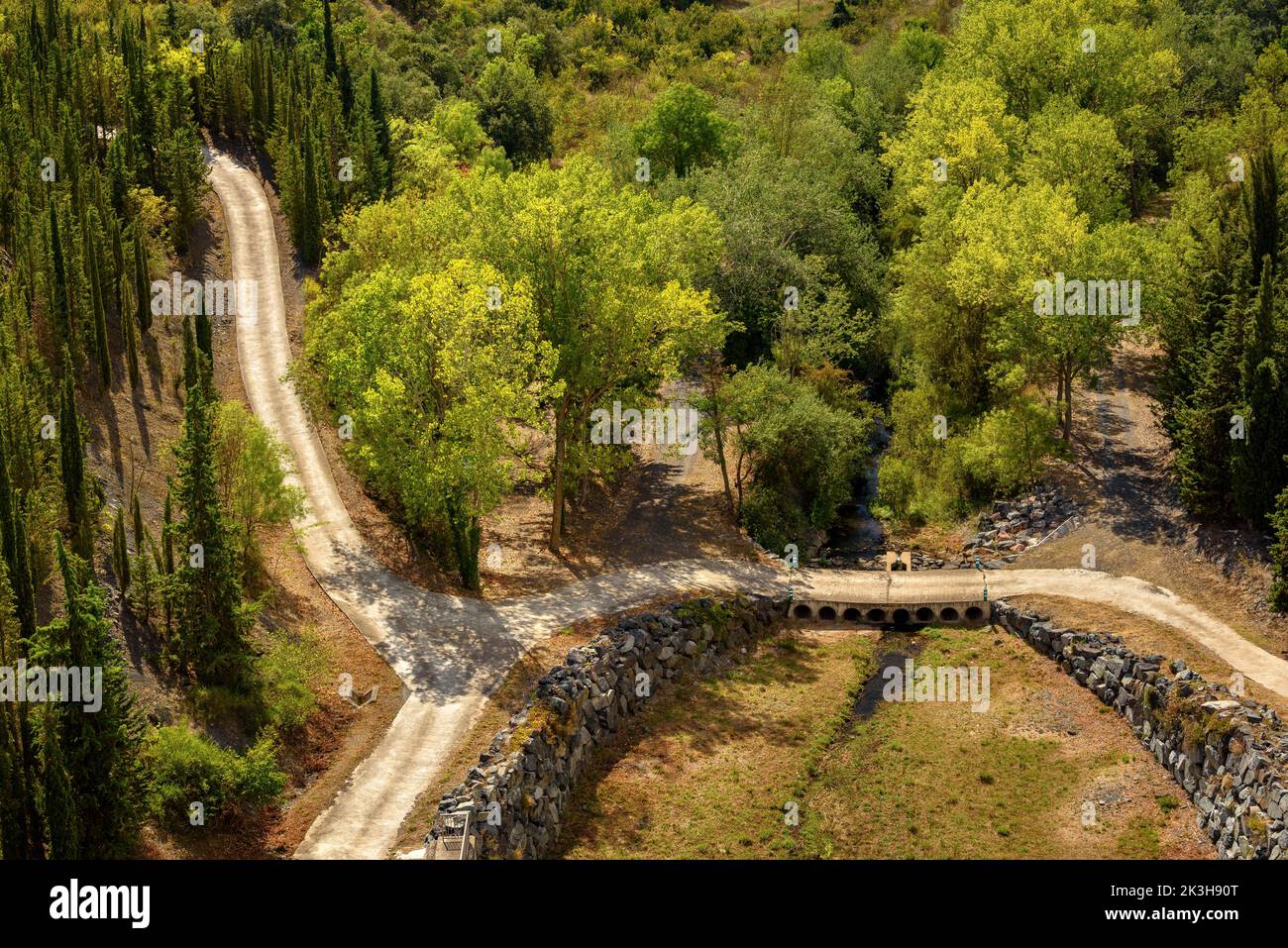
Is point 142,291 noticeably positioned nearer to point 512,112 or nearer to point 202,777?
point 202,777

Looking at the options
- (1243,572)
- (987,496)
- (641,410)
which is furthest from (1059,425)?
(641,410)

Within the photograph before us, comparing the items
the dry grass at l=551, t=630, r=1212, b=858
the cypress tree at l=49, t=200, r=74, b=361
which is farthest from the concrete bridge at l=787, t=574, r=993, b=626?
the cypress tree at l=49, t=200, r=74, b=361

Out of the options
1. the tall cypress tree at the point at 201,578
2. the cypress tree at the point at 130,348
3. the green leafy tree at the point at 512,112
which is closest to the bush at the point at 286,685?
the tall cypress tree at the point at 201,578

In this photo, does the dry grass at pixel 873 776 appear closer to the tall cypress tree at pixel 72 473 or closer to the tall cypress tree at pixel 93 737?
the tall cypress tree at pixel 93 737

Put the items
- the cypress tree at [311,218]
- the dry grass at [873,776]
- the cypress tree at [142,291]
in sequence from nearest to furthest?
the dry grass at [873,776], the cypress tree at [142,291], the cypress tree at [311,218]

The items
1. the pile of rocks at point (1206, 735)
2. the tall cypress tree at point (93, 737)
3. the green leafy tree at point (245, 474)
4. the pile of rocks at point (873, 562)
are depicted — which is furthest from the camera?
the pile of rocks at point (873, 562)

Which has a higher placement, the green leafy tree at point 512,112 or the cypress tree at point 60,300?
the green leafy tree at point 512,112
